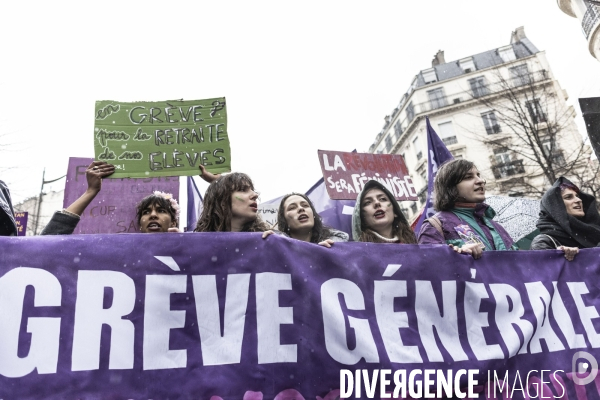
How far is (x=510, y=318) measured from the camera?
2639mm

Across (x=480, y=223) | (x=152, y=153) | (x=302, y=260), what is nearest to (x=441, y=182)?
(x=480, y=223)

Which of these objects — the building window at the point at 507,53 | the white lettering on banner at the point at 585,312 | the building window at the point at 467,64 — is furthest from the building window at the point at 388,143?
the white lettering on banner at the point at 585,312

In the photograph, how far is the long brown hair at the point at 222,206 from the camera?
2914mm

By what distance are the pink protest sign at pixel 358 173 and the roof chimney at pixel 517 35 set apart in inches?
1527

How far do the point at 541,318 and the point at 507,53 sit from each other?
42.1m

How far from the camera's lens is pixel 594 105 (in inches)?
205

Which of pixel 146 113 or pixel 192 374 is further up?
pixel 146 113

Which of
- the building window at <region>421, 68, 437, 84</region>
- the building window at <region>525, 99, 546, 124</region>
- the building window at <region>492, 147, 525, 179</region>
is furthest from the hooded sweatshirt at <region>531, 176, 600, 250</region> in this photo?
the building window at <region>421, 68, 437, 84</region>

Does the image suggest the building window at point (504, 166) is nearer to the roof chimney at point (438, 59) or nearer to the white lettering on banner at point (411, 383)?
the white lettering on banner at point (411, 383)

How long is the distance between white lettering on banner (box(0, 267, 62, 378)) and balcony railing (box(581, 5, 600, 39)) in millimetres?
20012

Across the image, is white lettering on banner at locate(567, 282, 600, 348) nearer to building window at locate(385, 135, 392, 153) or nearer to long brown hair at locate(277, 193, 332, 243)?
long brown hair at locate(277, 193, 332, 243)

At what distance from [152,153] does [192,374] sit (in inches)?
100

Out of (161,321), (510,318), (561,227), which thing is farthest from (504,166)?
(161,321)

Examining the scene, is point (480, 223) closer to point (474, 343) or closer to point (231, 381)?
point (474, 343)
